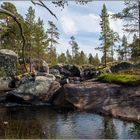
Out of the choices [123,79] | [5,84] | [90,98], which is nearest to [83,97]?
[90,98]

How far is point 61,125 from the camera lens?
20953 millimetres

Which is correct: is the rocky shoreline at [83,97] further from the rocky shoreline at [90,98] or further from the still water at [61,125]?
the still water at [61,125]

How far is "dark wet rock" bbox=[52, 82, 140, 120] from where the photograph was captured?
24716mm

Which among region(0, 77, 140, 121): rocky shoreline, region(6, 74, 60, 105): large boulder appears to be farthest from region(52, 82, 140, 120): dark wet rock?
region(6, 74, 60, 105): large boulder

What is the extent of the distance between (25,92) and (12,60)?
17357 millimetres

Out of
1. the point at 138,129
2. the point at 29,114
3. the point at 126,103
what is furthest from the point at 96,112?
the point at 138,129

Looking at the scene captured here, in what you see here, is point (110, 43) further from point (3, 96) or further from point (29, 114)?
point (29, 114)

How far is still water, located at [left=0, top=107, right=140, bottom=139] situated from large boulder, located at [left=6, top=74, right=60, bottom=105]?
12.2 feet

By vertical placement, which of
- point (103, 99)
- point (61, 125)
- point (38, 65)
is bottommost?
point (61, 125)

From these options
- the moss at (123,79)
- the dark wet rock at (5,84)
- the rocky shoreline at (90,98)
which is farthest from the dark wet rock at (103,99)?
the dark wet rock at (5,84)

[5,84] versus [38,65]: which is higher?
[38,65]

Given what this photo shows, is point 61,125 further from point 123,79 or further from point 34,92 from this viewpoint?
point 34,92

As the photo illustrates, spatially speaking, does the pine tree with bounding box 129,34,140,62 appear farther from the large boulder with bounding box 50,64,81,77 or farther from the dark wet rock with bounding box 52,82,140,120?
the large boulder with bounding box 50,64,81,77

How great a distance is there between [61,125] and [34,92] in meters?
12.2
